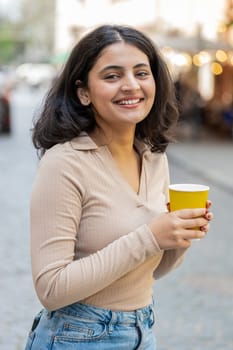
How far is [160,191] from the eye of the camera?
229cm

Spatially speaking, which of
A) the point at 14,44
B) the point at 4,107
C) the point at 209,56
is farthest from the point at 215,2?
the point at 14,44

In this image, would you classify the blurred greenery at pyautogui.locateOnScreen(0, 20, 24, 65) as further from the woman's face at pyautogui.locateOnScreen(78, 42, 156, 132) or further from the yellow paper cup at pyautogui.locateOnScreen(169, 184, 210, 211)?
the yellow paper cup at pyautogui.locateOnScreen(169, 184, 210, 211)

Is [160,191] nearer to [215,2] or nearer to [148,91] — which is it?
[148,91]

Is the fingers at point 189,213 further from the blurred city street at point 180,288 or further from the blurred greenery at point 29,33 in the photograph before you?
the blurred greenery at point 29,33

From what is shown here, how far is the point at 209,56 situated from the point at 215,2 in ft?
12.8

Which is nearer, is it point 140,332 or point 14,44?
point 140,332

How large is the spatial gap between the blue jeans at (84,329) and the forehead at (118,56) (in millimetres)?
655

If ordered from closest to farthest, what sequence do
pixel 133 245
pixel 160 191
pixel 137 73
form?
pixel 133 245
pixel 137 73
pixel 160 191

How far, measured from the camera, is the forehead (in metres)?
2.09

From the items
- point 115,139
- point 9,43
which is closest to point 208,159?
point 115,139

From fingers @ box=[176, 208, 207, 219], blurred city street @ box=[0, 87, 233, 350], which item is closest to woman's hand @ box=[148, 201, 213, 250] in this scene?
fingers @ box=[176, 208, 207, 219]

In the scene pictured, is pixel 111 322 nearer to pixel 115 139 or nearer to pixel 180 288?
pixel 115 139

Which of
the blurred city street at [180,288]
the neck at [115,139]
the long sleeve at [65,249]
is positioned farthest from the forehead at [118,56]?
the blurred city street at [180,288]

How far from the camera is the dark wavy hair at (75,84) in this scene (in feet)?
6.95
